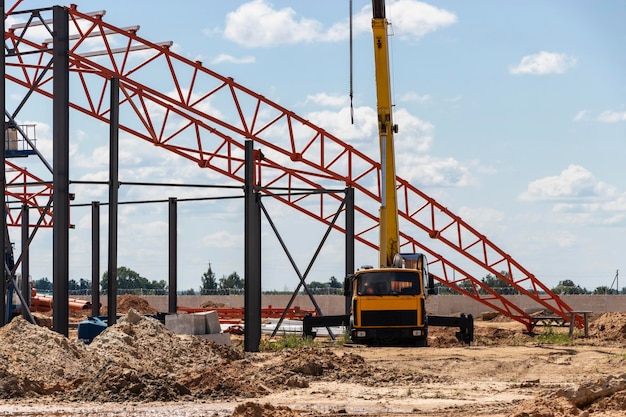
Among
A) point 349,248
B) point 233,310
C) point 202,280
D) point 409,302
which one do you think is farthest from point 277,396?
point 202,280

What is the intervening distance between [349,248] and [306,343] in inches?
154

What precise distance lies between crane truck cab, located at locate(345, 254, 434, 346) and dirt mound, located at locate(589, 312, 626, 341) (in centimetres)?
1017

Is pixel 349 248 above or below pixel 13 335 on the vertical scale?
Answer: above

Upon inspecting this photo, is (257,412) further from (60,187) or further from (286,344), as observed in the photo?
(286,344)

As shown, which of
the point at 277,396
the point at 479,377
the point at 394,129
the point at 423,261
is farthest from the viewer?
the point at 394,129

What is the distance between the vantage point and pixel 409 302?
93.7ft

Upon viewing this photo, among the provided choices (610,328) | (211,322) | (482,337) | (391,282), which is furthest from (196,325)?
(610,328)

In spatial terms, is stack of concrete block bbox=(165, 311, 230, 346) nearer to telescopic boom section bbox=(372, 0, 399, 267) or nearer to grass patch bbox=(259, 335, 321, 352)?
grass patch bbox=(259, 335, 321, 352)

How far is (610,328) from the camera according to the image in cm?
3806

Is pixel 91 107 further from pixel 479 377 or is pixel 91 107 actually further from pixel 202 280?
pixel 202 280

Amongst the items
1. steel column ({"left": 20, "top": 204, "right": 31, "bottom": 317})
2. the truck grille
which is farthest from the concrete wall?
the truck grille

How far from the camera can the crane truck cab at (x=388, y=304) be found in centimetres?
2861

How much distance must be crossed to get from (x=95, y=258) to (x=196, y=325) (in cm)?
679

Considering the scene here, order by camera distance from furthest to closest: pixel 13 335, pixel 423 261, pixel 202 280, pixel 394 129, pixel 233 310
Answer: pixel 202 280 → pixel 233 310 → pixel 394 129 → pixel 423 261 → pixel 13 335
